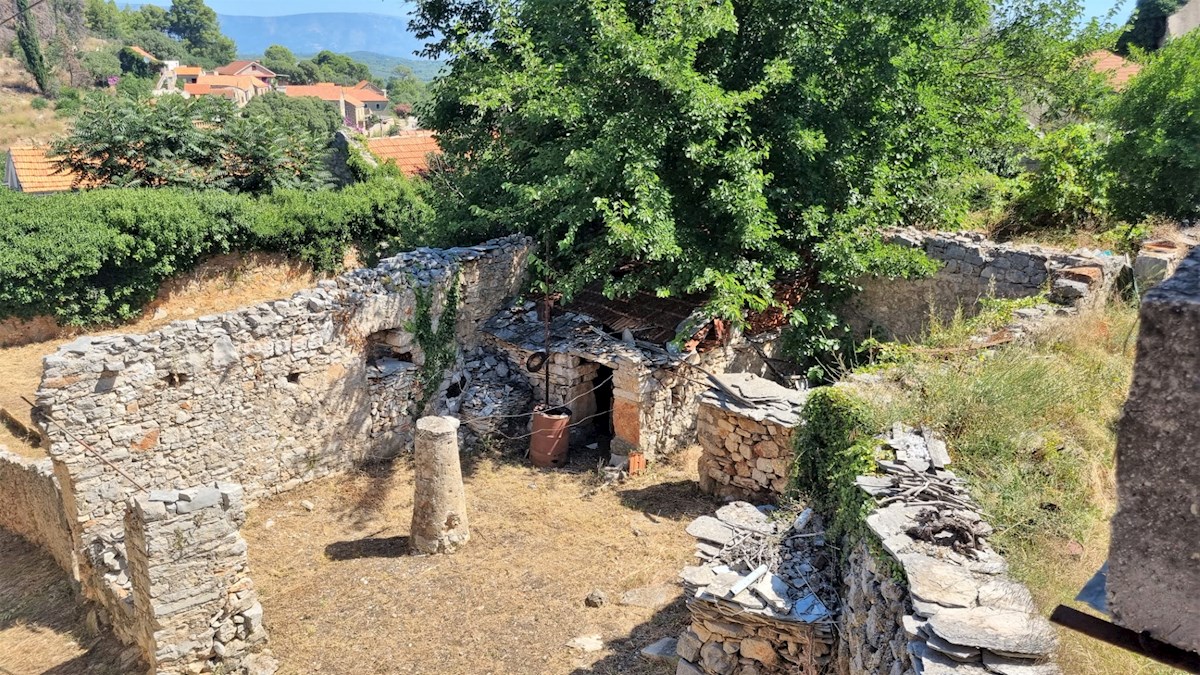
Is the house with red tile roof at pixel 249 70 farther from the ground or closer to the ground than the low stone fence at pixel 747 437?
farther from the ground

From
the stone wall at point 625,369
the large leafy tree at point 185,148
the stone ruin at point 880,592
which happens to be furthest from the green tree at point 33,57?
the stone ruin at point 880,592

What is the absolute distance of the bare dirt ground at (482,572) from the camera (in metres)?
7.39

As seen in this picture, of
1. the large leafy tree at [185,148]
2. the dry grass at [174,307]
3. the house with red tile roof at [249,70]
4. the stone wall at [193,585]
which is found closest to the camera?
the stone wall at [193,585]

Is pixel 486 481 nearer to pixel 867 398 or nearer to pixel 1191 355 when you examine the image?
pixel 867 398

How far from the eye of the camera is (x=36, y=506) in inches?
370

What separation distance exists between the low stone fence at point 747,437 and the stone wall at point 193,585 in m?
5.29

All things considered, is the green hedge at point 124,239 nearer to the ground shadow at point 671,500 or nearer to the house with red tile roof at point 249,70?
the ground shadow at point 671,500

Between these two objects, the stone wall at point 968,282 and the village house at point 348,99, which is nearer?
the stone wall at point 968,282

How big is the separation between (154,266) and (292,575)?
9261 mm

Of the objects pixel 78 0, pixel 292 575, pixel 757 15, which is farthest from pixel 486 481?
pixel 78 0

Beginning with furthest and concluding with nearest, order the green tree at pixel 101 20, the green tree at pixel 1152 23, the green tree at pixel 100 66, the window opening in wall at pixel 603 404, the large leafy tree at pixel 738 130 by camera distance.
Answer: the green tree at pixel 101 20, the green tree at pixel 100 66, the green tree at pixel 1152 23, the window opening in wall at pixel 603 404, the large leafy tree at pixel 738 130

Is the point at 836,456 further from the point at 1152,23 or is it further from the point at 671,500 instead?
the point at 1152,23

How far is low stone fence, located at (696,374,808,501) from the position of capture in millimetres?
9227

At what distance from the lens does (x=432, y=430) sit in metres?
8.91
